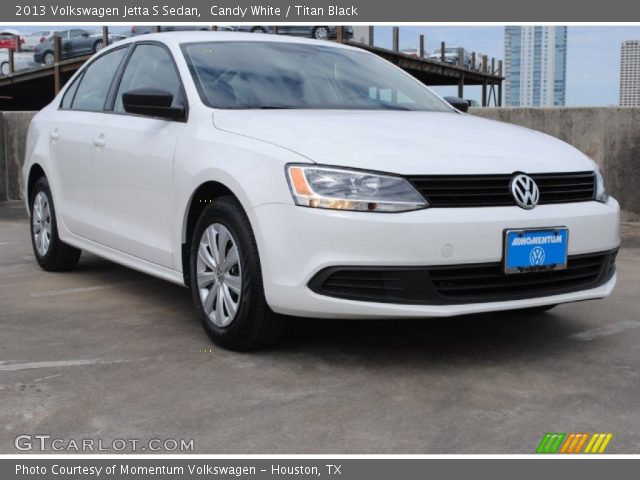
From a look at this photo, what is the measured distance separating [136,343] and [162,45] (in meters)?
1.71

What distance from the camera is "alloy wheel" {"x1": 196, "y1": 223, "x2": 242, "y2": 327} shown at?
12.8 feet

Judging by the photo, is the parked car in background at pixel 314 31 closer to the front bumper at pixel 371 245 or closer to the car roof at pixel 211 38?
the car roof at pixel 211 38

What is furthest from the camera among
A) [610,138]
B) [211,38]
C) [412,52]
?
[412,52]

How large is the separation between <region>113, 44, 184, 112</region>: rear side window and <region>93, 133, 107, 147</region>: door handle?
0.19 m

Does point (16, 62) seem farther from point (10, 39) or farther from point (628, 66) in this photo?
point (628, 66)

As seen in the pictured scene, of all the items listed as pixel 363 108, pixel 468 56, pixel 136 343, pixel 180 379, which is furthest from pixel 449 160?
pixel 468 56

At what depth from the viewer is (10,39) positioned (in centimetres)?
3303

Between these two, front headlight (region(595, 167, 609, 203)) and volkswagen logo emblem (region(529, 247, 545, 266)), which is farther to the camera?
front headlight (region(595, 167, 609, 203))

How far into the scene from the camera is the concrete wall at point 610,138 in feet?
28.3

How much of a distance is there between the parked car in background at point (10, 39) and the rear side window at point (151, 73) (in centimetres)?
2887

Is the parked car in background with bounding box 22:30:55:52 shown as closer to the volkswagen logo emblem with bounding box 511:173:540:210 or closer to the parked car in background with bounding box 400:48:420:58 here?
the parked car in background with bounding box 400:48:420:58

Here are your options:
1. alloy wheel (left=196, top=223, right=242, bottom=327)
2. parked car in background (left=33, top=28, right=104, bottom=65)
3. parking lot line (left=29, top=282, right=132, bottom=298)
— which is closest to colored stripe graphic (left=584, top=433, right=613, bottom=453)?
alloy wheel (left=196, top=223, right=242, bottom=327)

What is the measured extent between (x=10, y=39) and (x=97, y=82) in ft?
98.2

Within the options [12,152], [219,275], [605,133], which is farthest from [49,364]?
[12,152]
